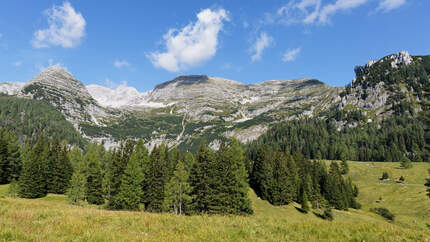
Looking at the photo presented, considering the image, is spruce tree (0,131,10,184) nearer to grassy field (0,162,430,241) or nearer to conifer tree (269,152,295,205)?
grassy field (0,162,430,241)

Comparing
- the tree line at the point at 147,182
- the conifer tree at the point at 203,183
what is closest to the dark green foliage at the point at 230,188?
the tree line at the point at 147,182

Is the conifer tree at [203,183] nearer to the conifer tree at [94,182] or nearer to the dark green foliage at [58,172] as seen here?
the conifer tree at [94,182]

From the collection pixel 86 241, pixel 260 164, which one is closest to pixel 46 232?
pixel 86 241

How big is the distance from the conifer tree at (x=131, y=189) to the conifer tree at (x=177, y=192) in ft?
20.8

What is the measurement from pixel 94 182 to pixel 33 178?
15367 mm

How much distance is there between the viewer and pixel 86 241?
325 inches

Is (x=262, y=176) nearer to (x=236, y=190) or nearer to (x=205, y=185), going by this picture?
(x=236, y=190)

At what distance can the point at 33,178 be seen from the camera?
194 ft

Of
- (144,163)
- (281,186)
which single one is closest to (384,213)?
(281,186)

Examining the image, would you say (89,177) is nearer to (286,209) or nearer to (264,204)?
(264,204)

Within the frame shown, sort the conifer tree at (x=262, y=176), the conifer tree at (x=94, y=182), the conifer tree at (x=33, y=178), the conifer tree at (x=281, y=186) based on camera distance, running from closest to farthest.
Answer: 1. the conifer tree at (x=33, y=178)
2. the conifer tree at (x=94, y=182)
3. the conifer tree at (x=281, y=186)
4. the conifer tree at (x=262, y=176)

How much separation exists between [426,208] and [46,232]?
114028 millimetres

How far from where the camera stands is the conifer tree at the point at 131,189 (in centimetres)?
4859

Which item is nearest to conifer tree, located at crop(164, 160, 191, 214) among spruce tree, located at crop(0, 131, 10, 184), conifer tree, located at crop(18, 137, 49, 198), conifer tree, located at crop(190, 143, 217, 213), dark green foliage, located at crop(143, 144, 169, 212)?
conifer tree, located at crop(190, 143, 217, 213)
